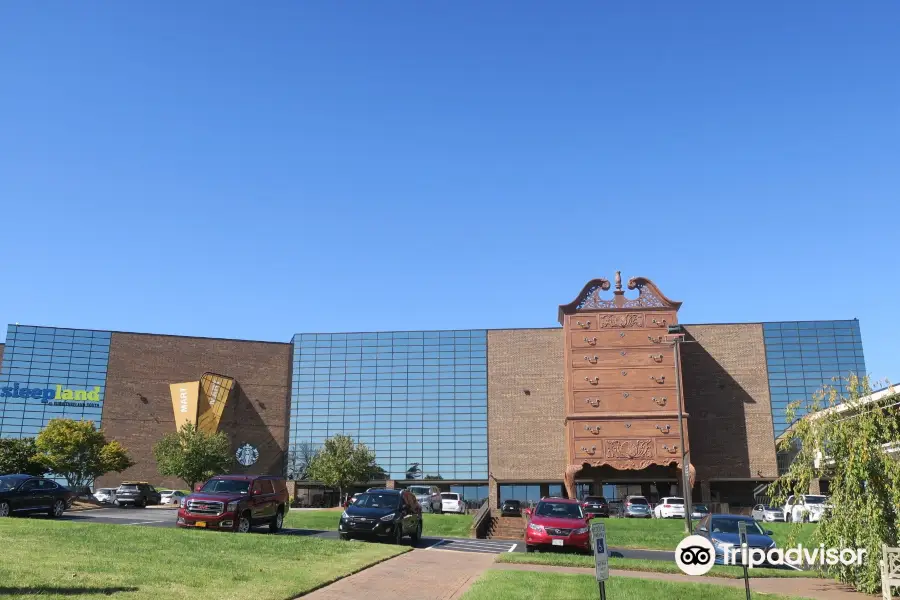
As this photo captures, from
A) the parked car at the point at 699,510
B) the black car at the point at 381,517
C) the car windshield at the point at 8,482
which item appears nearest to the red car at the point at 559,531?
the black car at the point at 381,517

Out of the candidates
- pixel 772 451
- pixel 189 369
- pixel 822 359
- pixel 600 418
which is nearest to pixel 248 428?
pixel 189 369

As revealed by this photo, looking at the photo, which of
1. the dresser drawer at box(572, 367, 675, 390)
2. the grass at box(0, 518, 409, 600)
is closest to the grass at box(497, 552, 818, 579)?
the grass at box(0, 518, 409, 600)

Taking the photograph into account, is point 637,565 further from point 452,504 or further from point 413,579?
point 452,504

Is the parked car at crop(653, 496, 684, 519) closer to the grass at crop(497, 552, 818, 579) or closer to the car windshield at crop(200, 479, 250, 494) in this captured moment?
the grass at crop(497, 552, 818, 579)

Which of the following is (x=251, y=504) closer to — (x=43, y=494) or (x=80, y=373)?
(x=43, y=494)

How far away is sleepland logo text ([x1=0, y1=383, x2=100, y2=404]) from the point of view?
206 ft

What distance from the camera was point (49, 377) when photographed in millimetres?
63844

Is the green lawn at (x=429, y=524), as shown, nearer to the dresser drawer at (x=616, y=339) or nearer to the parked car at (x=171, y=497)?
the parked car at (x=171, y=497)

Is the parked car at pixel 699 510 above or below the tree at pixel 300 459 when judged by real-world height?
below

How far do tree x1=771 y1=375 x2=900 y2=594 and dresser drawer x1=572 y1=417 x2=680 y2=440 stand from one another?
1523 inches

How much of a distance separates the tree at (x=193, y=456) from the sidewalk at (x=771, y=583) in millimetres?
42611

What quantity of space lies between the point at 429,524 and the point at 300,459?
33341mm

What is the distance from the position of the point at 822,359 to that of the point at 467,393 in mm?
29656

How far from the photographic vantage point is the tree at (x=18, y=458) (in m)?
43.8
